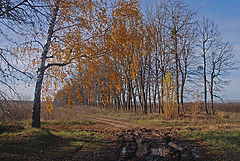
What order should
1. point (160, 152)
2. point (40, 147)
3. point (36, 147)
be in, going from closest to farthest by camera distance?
1. point (160, 152)
2. point (36, 147)
3. point (40, 147)

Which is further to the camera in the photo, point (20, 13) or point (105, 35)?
point (105, 35)

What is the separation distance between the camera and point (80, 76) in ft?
30.0

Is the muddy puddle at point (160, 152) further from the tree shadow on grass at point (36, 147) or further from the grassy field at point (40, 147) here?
the tree shadow on grass at point (36, 147)

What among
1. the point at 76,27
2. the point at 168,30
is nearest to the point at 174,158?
the point at 76,27

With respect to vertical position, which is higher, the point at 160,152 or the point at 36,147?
the point at 36,147

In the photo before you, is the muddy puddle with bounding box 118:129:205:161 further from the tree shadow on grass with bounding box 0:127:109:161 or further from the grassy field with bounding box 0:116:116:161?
the tree shadow on grass with bounding box 0:127:109:161

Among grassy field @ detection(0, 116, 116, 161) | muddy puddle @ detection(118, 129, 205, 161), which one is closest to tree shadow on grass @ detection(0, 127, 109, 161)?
grassy field @ detection(0, 116, 116, 161)

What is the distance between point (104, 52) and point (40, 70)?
140 inches

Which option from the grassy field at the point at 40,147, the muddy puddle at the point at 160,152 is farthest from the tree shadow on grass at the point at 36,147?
the muddy puddle at the point at 160,152

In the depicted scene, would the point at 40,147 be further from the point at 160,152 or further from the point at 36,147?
the point at 160,152

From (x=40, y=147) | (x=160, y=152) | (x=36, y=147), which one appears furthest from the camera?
(x=40, y=147)

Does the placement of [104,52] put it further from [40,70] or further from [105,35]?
[40,70]

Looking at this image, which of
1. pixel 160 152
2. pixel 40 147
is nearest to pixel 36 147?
pixel 40 147

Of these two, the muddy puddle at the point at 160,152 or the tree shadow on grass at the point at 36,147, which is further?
the muddy puddle at the point at 160,152
